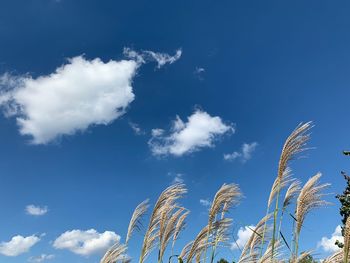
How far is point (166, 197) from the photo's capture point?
6879 mm

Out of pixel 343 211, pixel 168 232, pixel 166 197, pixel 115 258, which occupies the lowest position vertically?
pixel 115 258

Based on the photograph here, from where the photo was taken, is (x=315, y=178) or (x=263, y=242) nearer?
(x=315, y=178)

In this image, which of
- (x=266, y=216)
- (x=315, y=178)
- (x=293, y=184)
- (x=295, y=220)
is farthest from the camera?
(x=266, y=216)

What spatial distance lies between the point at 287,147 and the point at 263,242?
1.55 meters

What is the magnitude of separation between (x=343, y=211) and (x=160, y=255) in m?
26.2

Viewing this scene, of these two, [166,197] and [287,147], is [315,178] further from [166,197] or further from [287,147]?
[166,197]

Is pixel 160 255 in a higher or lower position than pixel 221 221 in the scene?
lower

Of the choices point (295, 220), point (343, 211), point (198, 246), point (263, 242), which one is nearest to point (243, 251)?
point (263, 242)

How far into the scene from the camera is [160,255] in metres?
6.61

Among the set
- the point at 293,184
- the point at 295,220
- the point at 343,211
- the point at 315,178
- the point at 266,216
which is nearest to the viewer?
the point at 295,220

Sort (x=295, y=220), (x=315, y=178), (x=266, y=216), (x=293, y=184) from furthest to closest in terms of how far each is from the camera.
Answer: (x=266, y=216) → (x=293, y=184) → (x=315, y=178) → (x=295, y=220)

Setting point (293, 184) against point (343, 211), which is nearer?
point (293, 184)

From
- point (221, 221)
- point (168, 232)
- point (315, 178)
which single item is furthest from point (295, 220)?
point (168, 232)

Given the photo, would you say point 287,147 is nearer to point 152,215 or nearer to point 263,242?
point 263,242
